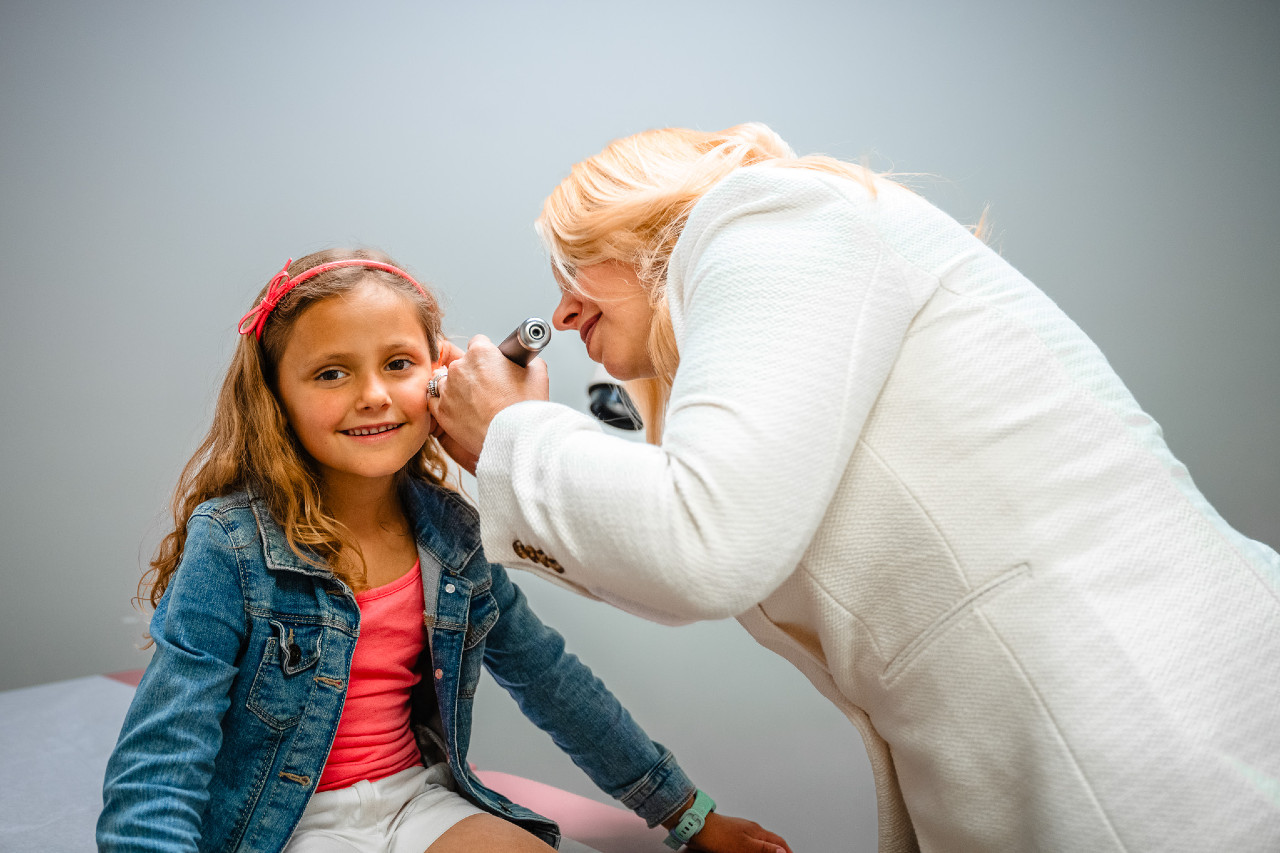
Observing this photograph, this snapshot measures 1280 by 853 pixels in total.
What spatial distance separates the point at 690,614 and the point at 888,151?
1.24m

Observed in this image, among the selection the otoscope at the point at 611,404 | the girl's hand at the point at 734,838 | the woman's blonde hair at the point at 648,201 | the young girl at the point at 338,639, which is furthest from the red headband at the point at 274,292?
the girl's hand at the point at 734,838

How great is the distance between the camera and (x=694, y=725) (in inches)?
59.9

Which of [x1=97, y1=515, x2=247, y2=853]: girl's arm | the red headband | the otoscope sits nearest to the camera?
[x1=97, y1=515, x2=247, y2=853]: girl's arm

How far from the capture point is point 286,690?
0.88m

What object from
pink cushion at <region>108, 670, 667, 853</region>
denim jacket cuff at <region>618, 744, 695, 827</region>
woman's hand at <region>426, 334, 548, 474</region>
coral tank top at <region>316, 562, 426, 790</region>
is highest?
woman's hand at <region>426, 334, 548, 474</region>

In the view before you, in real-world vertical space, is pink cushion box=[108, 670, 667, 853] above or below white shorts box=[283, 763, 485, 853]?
below

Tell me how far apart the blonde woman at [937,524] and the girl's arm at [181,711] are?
34 cm

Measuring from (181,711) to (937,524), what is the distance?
0.66 m

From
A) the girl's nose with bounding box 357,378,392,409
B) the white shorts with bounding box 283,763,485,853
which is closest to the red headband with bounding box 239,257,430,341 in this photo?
the girl's nose with bounding box 357,378,392,409

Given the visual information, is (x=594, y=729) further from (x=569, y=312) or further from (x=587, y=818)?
(x=569, y=312)

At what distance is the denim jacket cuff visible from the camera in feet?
3.43

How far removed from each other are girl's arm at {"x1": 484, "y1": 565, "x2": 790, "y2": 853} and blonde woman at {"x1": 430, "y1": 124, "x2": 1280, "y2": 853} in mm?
383

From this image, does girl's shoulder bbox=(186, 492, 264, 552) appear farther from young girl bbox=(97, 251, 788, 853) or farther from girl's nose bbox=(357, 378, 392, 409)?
girl's nose bbox=(357, 378, 392, 409)

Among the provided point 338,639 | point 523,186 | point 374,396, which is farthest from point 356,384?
point 523,186
